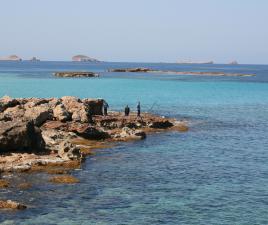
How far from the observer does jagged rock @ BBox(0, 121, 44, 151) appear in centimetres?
4256

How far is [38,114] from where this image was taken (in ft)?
184

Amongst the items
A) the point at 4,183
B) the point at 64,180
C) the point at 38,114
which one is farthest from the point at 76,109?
the point at 4,183

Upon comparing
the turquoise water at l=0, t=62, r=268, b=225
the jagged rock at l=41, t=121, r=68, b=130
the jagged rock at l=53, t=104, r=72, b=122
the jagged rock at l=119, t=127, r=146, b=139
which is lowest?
the turquoise water at l=0, t=62, r=268, b=225

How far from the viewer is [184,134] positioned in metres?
58.9

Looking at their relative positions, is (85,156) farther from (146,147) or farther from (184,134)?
(184,134)

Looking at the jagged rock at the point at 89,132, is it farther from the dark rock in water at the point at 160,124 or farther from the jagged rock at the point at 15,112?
the dark rock in water at the point at 160,124

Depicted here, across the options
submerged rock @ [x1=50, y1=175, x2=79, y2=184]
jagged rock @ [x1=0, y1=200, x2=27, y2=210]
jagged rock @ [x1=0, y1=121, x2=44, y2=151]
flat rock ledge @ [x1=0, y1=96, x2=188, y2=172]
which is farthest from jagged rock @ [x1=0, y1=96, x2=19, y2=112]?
jagged rock @ [x1=0, y1=200, x2=27, y2=210]

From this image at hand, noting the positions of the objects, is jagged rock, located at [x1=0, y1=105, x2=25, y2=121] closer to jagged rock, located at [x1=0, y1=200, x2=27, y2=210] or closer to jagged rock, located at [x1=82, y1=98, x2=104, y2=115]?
jagged rock, located at [x1=82, y1=98, x2=104, y2=115]

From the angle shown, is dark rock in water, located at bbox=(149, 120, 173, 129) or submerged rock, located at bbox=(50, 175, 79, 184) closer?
submerged rock, located at bbox=(50, 175, 79, 184)

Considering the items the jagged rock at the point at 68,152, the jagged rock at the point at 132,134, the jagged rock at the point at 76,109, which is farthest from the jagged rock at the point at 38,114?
the jagged rock at the point at 68,152

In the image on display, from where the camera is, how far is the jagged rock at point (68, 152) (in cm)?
4216

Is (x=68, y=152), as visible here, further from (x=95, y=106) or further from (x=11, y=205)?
(x=95, y=106)

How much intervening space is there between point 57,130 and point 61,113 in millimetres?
4345

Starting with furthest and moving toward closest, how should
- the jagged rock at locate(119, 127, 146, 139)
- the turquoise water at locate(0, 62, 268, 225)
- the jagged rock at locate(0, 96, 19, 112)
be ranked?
the jagged rock at locate(0, 96, 19, 112)
the jagged rock at locate(119, 127, 146, 139)
the turquoise water at locate(0, 62, 268, 225)
